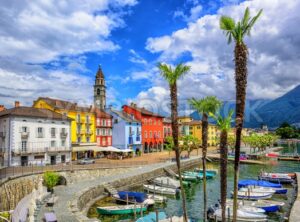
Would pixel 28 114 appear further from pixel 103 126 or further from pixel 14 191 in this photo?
pixel 103 126

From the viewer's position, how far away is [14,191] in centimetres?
3609

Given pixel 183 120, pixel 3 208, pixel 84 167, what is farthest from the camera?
pixel 183 120

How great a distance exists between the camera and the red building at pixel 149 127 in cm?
9594

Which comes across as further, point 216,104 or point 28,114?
point 28,114

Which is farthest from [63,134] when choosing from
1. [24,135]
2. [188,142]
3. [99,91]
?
[99,91]

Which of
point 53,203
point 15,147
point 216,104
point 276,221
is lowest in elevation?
point 276,221

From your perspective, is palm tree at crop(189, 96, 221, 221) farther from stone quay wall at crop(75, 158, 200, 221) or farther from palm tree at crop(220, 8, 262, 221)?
stone quay wall at crop(75, 158, 200, 221)

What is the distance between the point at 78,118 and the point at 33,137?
17.3 metres

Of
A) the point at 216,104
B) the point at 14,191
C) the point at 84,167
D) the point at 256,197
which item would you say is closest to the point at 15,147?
the point at 84,167

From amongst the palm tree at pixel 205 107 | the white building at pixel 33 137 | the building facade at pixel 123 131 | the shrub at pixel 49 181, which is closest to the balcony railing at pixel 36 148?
the white building at pixel 33 137

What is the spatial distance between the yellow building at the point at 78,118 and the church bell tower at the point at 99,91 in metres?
22.5

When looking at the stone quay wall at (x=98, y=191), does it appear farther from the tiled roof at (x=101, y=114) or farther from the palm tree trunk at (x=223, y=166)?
the tiled roof at (x=101, y=114)

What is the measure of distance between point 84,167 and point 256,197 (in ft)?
84.8

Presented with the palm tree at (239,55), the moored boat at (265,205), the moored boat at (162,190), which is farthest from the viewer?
the moored boat at (162,190)
